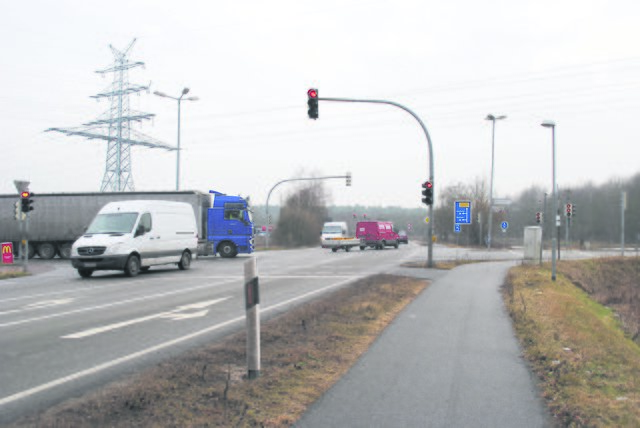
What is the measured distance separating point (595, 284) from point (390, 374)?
2377cm

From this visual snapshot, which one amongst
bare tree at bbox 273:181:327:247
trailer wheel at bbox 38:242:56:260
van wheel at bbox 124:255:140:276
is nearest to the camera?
van wheel at bbox 124:255:140:276

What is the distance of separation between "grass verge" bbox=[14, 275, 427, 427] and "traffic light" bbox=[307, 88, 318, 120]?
12192mm

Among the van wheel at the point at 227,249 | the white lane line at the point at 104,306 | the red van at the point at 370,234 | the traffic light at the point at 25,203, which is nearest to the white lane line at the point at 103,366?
the white lane line at the point at 104,306

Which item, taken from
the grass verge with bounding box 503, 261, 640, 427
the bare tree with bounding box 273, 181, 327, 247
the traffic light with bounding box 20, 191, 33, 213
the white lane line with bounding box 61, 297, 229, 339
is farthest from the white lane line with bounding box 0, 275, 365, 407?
the bare tree with bounding box 273, 181, 327, 247

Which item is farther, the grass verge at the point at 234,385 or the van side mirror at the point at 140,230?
the van side mirror at the point at 140,230

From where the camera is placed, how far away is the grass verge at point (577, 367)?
191 inches

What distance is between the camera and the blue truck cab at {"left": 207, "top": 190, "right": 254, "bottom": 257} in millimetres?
31531

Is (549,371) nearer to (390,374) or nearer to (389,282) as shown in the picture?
(390,374)

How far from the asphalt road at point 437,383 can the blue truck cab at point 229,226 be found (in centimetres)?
2249

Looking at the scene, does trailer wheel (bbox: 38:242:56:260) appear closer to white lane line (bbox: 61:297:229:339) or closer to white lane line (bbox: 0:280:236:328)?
white lane line (bbox: 0:280:236:328)

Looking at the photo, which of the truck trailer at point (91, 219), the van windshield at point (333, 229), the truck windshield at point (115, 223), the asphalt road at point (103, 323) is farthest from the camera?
the van windshield at point (333, 229)

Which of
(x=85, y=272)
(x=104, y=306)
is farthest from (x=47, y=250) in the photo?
(x=104, y=306)

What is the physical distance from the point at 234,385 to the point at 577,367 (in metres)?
3.83

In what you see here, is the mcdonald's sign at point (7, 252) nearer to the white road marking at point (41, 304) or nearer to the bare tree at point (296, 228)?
the white road marking at point (41, 304)
